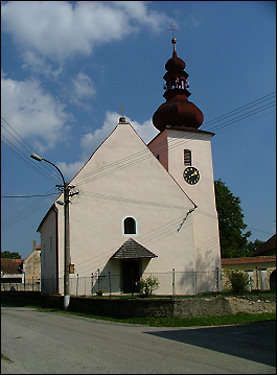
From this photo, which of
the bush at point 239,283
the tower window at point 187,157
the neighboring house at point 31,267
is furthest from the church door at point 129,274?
the neighboring house at point 31,267

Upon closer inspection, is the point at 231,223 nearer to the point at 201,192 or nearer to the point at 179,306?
the point at 201,192

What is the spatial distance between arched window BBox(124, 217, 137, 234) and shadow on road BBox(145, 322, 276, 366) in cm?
1177

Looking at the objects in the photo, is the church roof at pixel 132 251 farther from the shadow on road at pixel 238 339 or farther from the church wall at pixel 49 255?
the shadow on road at pixel 238 339

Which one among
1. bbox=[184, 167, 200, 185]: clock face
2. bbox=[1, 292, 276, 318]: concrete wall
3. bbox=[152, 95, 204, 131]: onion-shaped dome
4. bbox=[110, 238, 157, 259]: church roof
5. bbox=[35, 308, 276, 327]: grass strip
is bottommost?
bbox=[35, 308, 276, 327]: grass strip

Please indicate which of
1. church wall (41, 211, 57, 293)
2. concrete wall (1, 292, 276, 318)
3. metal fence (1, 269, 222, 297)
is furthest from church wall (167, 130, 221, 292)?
concrete wall (1, 292, 276, 318)

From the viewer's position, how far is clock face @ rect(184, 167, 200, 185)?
28672 millimetres

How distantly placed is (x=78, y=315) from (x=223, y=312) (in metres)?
6.12

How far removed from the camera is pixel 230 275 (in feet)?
55.8

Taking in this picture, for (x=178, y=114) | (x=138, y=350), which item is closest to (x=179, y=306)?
(x=138, y=350)

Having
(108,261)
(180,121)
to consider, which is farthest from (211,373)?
(180,121)

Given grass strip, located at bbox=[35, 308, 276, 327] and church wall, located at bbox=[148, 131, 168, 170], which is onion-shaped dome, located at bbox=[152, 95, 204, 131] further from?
grass strip, located at bbox=[35, 308, 276, 327]

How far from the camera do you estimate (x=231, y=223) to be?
4359 cm

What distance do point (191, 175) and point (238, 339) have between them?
19.5m

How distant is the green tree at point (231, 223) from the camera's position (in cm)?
4294
